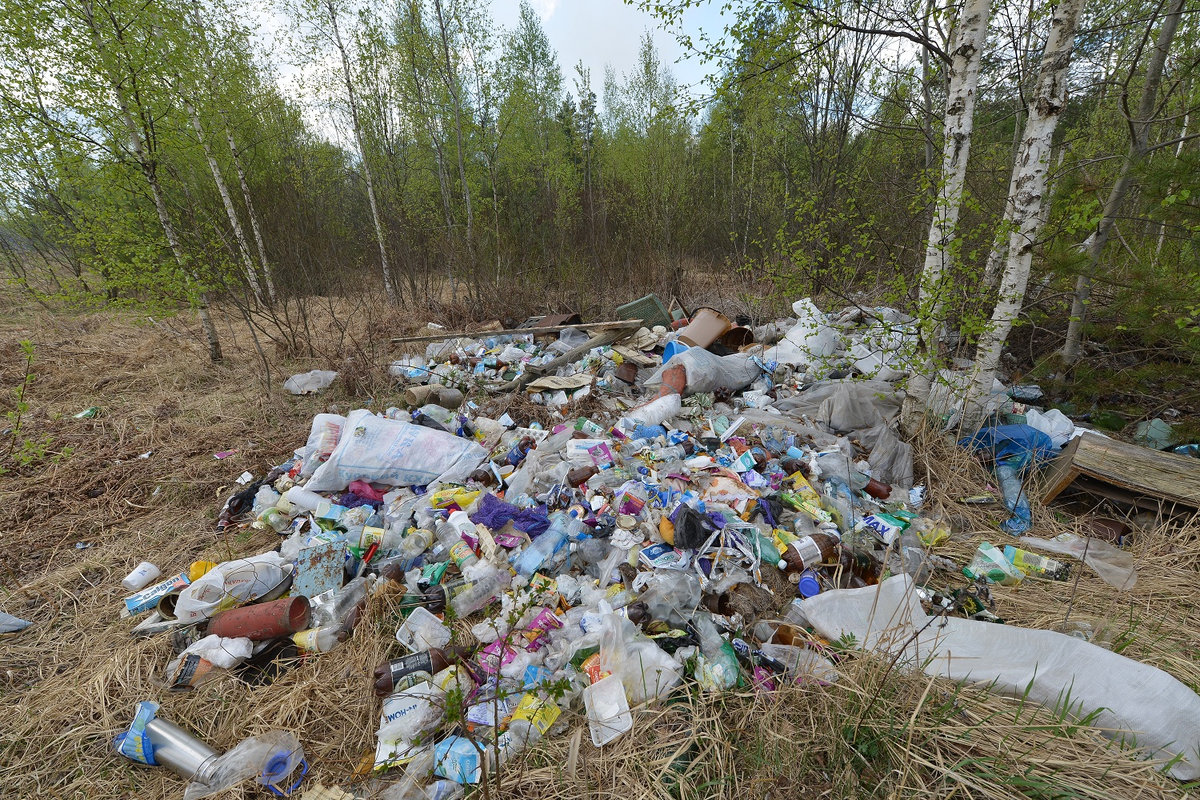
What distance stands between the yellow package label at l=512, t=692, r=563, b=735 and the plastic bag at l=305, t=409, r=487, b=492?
1629 millimetres

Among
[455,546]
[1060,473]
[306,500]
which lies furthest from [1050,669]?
[306,500]

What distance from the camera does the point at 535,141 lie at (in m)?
14.3

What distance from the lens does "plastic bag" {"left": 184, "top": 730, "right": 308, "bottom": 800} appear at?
1520 mm

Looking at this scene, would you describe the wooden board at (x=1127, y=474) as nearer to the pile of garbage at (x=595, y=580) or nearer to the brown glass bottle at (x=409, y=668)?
the pile of garbage at (x=595, y=580)

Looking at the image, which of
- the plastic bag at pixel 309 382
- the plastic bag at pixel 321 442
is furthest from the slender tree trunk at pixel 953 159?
the plastic bag at pixel 309 382

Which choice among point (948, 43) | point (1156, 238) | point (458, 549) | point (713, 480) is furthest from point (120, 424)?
point (1156, 238)

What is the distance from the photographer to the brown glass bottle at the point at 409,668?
1.79m

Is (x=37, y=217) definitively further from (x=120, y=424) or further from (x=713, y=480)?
(x=713, y=480)

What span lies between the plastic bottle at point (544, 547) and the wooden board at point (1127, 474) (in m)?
2.78

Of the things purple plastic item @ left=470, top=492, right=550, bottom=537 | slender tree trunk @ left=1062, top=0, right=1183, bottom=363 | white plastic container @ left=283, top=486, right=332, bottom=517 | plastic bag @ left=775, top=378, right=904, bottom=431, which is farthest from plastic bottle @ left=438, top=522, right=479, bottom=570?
slender tree trunk @ left=1062, top=0, right=1183, bottom=363

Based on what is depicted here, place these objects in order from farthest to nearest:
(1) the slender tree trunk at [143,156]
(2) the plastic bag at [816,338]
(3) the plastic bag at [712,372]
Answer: (1) the slender tree trunk at [143,156] < (2) the plastic bag at [816,338] < (3) the plastic bag at [712,372]

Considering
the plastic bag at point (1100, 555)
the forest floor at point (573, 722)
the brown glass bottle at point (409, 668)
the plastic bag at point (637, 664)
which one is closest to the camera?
the forest floor at point (573, 722)

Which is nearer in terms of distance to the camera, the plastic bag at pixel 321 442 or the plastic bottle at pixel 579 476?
the plastic bottle at pixel 579 476

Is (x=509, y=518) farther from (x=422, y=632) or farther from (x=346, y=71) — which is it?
(x=346, y=71)
